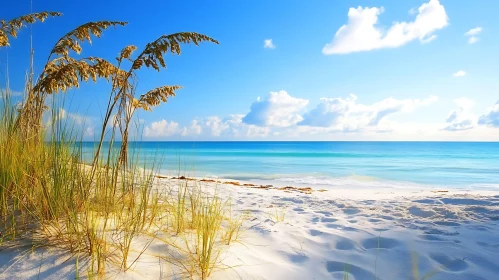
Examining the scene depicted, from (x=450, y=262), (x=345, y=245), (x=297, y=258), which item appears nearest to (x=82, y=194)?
(x=297, y=258)

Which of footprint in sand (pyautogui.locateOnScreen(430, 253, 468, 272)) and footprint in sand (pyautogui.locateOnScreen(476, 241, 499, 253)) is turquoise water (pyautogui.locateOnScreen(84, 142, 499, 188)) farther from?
footprint in sand (pyautogui.locateOnScreen(476, 241, 499, 253))

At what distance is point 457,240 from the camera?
3010 millimetres

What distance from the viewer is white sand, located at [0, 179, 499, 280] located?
197cm

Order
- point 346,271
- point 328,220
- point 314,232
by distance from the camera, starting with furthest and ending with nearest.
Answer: point 328,220
point 314,232
point 346,271

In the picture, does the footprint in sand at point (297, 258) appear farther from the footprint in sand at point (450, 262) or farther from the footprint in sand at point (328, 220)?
the footprint in sand at point (328, 220)

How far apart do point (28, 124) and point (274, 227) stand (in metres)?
2.87

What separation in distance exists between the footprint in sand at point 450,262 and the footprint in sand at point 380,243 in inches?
14.1

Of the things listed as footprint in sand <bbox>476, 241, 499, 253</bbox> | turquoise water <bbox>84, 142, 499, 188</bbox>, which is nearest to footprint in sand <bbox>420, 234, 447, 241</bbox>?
footprint in sand <bbox>476, 241, 499, 253</bbox>

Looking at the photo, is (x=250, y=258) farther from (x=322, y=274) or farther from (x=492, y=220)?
(x=492, y=220)

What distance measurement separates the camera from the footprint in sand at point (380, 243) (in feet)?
9.54

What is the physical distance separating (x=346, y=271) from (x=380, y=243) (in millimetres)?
845

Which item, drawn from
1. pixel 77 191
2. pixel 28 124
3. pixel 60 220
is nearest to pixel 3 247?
pixel 60 220

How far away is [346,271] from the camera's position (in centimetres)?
236

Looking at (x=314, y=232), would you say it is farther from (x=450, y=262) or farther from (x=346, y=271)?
(x=450, y=262)
